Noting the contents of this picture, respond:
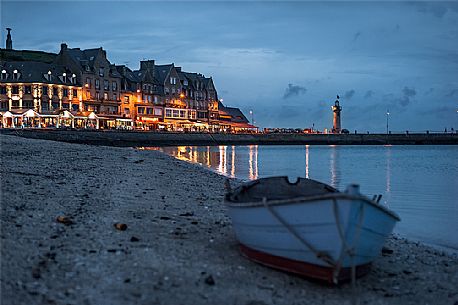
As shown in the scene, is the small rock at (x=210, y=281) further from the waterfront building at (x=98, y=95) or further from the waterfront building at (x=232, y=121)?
the waterfront building at (x=232, y=121)

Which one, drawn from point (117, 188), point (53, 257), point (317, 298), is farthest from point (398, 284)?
point (117, 188)

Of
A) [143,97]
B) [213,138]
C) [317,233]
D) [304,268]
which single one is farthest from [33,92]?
[317,233]

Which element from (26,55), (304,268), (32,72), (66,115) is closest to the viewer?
(304,268)

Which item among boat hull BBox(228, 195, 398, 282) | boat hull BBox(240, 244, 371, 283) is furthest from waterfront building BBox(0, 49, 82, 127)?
boat hull BBox(228, 195, 398, 282)

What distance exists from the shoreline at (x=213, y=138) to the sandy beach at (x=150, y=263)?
172 ft

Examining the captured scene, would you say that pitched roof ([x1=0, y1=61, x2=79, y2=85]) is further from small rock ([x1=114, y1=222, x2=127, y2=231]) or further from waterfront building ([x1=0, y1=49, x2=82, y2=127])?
small rock ([x1=114, y1=222, x2=127, y2=231])

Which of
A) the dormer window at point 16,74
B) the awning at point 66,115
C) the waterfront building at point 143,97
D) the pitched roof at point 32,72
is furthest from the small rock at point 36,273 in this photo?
the waterfront building at point 143,97

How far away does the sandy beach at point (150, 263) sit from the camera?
698 cm

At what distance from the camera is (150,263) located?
802cm

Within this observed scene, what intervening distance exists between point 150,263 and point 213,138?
312 ft

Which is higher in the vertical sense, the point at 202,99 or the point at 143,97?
the point at 202,99

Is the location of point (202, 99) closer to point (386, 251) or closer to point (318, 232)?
point (386, 251)

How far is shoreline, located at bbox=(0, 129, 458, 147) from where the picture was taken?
6688 centimetres

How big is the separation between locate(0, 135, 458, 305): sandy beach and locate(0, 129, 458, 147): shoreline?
52341mm
